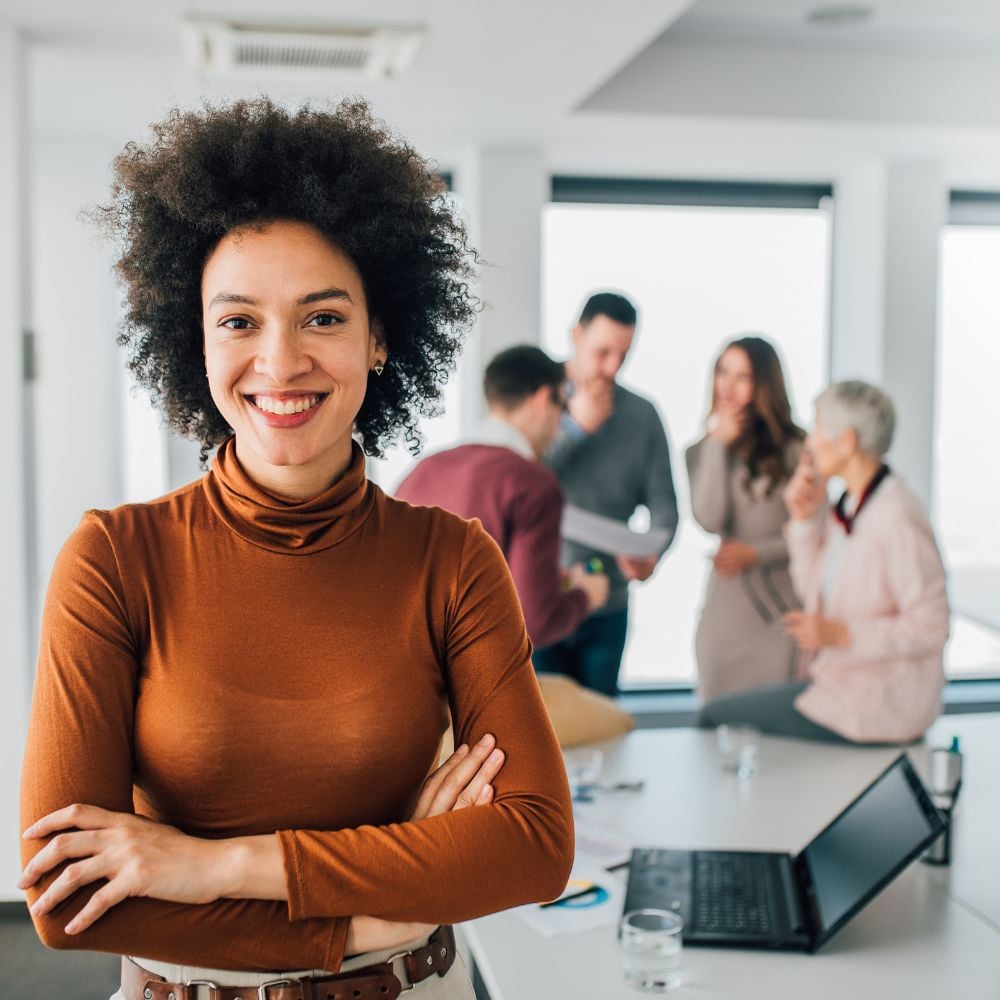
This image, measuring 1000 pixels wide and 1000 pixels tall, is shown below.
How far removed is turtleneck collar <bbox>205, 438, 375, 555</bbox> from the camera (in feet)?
4.32

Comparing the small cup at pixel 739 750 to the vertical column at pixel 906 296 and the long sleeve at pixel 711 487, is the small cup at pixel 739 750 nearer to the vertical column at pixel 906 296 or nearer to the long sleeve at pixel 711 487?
the long sleeve at pixel 711 487

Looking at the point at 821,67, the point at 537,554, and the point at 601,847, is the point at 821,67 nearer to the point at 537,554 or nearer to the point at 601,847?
the point at 537,554

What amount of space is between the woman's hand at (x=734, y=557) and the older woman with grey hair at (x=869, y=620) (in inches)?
34.7

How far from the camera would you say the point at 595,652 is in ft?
13.7

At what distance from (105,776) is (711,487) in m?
3.07

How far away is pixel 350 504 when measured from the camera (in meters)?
1.36

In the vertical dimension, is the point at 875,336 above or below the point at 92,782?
above

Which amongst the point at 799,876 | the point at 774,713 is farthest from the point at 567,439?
the point at 799,876

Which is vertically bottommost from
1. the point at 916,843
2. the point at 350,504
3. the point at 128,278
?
the point at 916,843

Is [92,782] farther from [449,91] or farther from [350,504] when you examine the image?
[449,91]

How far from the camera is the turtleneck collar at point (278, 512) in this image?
132 cm

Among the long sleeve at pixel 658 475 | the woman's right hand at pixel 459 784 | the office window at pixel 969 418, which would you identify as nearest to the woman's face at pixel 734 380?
the long sleeve at pixel 658 475

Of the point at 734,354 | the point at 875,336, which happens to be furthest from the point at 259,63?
the point at 875,336

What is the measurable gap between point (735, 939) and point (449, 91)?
3295 millimetres
